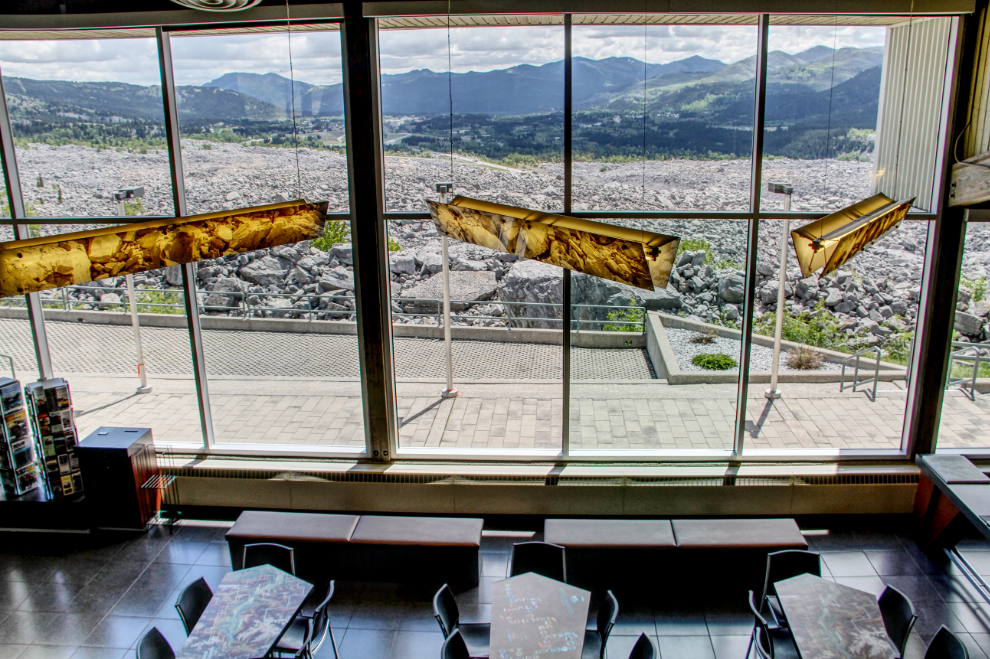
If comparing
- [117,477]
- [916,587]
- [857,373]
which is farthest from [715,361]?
[117,477]

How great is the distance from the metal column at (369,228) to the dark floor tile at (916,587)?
4.73 m

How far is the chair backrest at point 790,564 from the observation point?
15.4 ft

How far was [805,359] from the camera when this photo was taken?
255 inches

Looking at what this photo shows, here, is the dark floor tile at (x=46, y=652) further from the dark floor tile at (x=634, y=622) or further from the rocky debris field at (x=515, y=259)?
the dark floor tile at (x=634, y=622)

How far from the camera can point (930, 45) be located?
579cm

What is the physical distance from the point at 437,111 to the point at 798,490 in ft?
16.5

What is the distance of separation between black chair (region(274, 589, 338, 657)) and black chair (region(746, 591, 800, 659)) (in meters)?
2.84

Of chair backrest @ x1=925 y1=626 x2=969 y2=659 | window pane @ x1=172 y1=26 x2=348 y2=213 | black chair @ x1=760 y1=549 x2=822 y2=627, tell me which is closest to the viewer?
chair backrest @ x1=925 y1=626 x2=969 y2=659

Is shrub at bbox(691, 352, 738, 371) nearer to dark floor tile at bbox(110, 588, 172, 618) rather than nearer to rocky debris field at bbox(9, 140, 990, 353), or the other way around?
rocky debris field at bbox(9, 140, 990, 353)

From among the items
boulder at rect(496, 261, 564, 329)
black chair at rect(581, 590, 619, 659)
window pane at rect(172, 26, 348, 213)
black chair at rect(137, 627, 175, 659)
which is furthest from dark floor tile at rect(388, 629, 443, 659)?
window pane at rect(172, 26, 348, 213)

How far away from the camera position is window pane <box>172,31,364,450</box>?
6.10 meters

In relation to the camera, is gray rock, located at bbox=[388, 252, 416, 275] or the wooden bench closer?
the wooden bench

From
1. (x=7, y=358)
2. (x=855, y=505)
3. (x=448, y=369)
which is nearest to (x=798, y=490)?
(x=855, y=505)

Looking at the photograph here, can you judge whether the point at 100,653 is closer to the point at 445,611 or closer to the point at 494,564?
the point at 445,611
